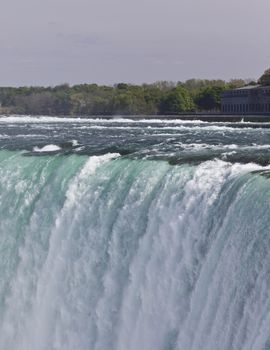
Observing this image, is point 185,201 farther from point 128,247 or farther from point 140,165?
point 140,165

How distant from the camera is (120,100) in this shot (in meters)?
113

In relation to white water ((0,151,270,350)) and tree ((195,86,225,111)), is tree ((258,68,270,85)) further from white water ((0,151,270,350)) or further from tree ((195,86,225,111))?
white water ((0,151,270,350))

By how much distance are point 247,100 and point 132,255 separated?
69547 millimetres

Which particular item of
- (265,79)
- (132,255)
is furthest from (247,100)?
(132,255)

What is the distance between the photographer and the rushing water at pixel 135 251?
43.9 feet

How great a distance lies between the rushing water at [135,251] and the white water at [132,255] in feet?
0.09

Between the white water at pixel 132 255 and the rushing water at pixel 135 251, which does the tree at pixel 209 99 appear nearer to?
the rushing water at pixel 135 251

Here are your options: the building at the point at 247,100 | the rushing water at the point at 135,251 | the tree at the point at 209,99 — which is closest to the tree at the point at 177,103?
the tree at the point at 209,99

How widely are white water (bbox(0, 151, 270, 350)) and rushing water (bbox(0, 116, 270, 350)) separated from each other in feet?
0.09

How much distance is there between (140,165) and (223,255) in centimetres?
584

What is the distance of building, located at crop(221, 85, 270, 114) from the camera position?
80.5 m

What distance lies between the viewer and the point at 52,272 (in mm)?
19141

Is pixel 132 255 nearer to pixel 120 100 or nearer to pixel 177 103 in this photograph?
pixel 177 103

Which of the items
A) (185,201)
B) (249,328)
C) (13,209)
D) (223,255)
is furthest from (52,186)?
(249,328)
